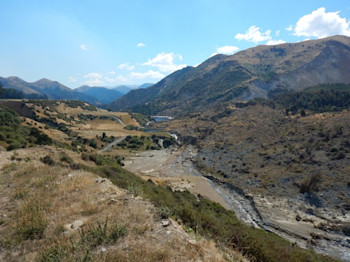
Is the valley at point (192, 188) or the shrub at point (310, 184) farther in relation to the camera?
the shrub at point (310, 184)

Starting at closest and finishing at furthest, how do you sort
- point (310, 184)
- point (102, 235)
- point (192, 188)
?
point (102, 235), point (310, 184), point (192, 188)

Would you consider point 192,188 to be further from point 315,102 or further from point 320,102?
point 320,102

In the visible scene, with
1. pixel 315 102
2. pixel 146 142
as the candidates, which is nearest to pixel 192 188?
pixel 146 142

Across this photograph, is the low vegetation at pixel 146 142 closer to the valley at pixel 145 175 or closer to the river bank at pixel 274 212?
the valley at pixel 145 175

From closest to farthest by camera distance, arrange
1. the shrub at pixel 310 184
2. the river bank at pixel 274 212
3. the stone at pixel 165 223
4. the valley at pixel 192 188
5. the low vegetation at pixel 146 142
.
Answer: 1. the valley at pixel 192 188
2. the stone at pixel 165 223
3. the river bank at pixel 274 212
4. the shrub at pixel 310 184
5. the low vegetation at pixel 146 142

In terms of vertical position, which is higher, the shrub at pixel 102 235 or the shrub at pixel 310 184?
the shrub at pixel 102 235

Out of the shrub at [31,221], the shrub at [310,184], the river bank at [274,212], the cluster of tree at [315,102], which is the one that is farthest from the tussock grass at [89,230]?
the cluster of tree at [315,102]

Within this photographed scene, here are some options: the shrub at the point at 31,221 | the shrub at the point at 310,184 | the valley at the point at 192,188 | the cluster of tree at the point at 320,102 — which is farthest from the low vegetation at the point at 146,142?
the shrub at the point at 31,221

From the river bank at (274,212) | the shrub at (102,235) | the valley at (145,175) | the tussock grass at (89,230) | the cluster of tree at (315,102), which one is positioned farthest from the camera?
the cluster of tree at (315,102)

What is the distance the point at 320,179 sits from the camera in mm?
37250

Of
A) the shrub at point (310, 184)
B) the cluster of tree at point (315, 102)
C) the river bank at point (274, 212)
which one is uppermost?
the cluster of tree at point (315, 102)

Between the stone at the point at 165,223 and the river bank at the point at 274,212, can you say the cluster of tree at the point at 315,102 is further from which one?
the stone at the point at 165,223

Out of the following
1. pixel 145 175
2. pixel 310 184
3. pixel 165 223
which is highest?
pixel 165 223

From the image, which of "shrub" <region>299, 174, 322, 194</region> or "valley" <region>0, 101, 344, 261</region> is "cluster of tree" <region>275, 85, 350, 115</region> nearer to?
"shrub" <region>299, 174, 322, 194</region>
